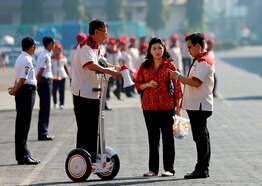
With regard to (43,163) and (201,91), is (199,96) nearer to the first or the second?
(201,91)

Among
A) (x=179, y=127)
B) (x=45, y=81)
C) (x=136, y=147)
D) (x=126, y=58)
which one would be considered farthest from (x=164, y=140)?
(x=126, y=58)

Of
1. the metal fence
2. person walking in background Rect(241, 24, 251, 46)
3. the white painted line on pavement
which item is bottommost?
the white painted line on pavement

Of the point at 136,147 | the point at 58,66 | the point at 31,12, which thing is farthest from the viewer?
the point at 31,12

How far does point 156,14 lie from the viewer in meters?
79.1

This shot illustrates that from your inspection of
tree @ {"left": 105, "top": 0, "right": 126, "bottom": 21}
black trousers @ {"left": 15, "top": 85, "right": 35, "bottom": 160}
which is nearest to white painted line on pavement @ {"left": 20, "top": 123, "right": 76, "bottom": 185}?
black trousers @ {"left": 15, "top": 85, "right": 35, "bottom": 160}

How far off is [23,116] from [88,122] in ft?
6.06

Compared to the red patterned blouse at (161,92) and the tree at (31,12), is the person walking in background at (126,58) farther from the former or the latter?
the tree at (31,12)

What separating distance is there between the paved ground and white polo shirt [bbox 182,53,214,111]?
33.4 inches

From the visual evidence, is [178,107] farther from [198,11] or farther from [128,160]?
[198,11]

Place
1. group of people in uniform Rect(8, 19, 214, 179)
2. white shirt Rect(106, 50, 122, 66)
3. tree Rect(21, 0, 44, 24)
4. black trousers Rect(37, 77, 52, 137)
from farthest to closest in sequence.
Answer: tree Rect(21, 0, 44, 24) → white shirt Rect(106, 50, 122, 66) → black trousers Rect(37, 77, 52, 137) → group of people in uniform Rect(8, 19, 214, 179)

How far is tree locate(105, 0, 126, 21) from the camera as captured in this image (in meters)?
76.5

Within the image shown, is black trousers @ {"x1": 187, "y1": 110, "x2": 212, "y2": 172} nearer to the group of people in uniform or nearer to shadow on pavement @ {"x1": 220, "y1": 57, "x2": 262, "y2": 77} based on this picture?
the group of people in uniform

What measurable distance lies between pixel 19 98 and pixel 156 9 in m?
70.5

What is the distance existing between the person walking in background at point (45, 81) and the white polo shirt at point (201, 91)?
4159 millimetres
